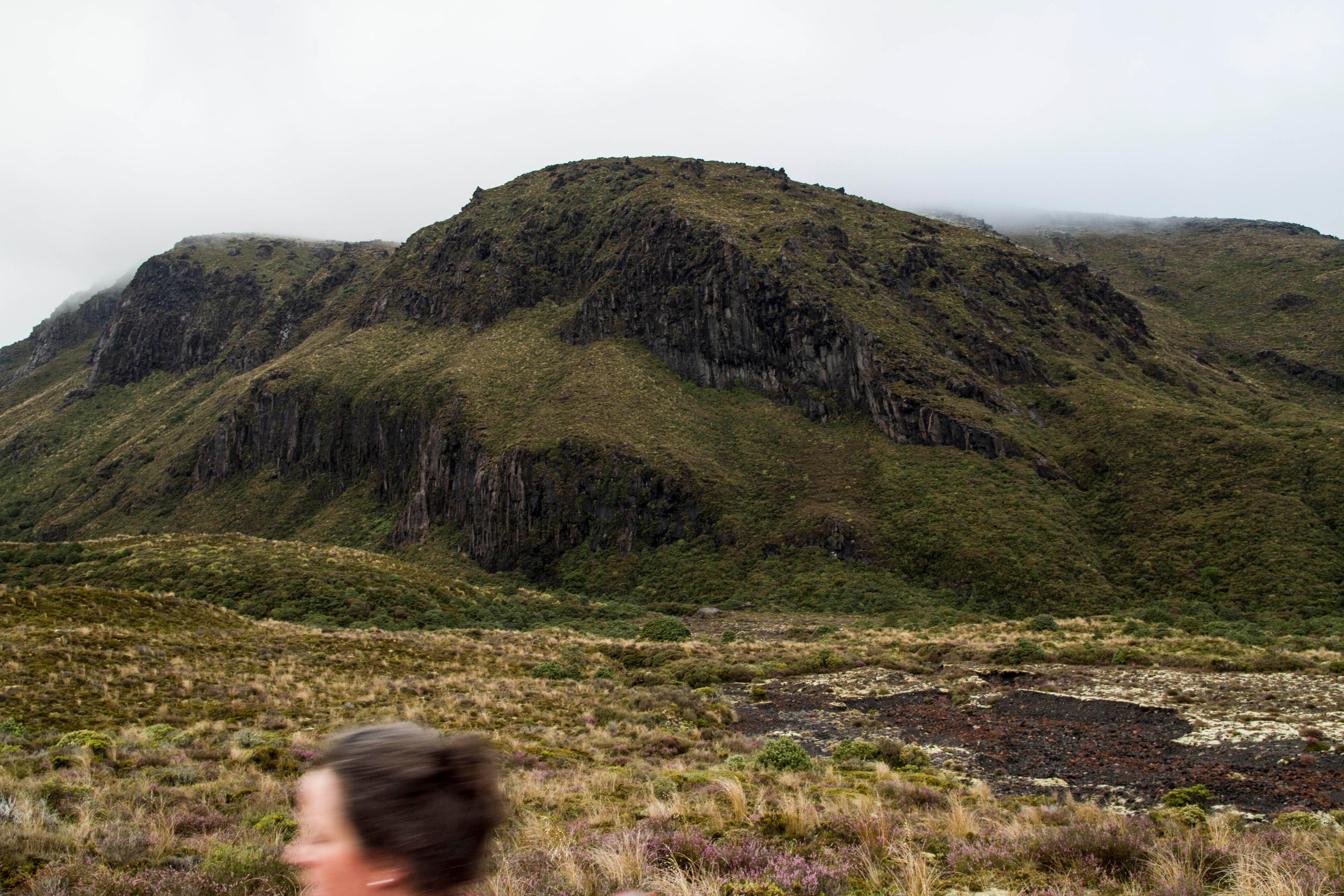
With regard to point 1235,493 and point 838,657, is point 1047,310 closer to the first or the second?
point 1235,493

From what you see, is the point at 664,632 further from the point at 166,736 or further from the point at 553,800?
the point at 553,800

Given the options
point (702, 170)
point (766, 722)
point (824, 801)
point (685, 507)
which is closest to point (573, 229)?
point (702, 170)

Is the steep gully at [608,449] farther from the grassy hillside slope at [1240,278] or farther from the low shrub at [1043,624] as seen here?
the grassy hillside slope at [1240,278]

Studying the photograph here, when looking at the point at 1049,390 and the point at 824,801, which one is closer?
the point at 824,801

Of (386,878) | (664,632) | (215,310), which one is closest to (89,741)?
(386,878)

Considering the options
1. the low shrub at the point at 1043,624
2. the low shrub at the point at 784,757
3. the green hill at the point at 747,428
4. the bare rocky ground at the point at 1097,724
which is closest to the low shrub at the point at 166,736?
the low shrub at the point at 784,757

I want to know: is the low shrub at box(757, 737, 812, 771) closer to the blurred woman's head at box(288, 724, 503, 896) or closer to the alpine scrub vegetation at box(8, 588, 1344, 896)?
the alpine scrub vegetation at box(8, 588, 1344, 896)

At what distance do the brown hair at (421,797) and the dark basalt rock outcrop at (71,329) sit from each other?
9321 inches

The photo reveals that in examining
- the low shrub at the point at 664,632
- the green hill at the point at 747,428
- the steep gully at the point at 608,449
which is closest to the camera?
the low shrub at the point at 664,632

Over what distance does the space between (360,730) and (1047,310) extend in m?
103

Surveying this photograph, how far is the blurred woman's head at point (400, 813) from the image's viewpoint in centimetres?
181

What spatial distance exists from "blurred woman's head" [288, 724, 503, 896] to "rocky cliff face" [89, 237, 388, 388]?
492 feet

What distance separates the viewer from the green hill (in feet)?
179

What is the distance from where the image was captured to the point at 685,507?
6662 centimetres
